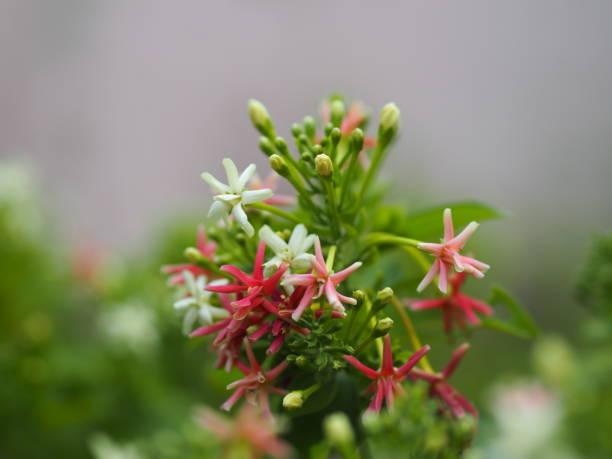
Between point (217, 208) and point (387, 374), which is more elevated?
point (217, 208)

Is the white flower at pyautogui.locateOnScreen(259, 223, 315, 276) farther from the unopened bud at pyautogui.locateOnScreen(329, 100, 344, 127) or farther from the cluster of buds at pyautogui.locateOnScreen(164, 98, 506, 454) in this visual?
the unopened bud at pyautogui.locateOnScreen(329, 100, 344, 127)

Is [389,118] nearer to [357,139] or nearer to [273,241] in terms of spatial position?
[357,139]

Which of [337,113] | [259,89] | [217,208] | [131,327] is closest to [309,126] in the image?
[337,113]

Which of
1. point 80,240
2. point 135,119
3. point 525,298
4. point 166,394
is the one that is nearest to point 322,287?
point 166,394

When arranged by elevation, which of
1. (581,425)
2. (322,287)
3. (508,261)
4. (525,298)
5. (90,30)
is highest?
(90,30)

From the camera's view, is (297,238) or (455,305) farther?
(455,305)

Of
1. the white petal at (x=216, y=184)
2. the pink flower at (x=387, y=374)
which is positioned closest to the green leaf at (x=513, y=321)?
the pink flower at (x=387, y=374)

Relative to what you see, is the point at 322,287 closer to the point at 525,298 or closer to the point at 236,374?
the point at 236,374
